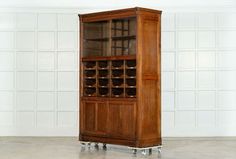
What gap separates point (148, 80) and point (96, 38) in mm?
1403

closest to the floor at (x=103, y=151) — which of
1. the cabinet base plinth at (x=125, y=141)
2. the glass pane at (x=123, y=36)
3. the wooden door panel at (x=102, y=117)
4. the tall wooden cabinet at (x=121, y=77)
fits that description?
the cabinet base plinth at (x=125, y=141)

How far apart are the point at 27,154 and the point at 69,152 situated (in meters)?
0.78

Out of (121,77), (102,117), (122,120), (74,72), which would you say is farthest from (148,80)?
(74,72)

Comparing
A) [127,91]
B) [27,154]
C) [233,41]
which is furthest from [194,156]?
[233,41]

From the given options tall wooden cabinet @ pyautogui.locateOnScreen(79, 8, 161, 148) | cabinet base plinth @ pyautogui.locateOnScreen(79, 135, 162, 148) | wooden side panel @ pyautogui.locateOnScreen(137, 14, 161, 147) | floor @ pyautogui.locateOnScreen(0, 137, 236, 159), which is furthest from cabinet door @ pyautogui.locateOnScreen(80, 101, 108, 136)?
wooden side panel @ pyautogui.locateOnScreen(137, 14, 161, 147)

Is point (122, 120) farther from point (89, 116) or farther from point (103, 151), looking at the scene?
point (89, 116)

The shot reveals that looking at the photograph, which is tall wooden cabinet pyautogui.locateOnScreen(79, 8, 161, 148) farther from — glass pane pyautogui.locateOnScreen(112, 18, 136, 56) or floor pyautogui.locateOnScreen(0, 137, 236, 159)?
floor pyautogui.locateOnScreen(0, 137, 236, 159)

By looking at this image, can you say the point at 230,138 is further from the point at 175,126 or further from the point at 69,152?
the point at 69,152

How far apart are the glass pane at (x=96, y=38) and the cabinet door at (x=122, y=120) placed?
1.08 metres

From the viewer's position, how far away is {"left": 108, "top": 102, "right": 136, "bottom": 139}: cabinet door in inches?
310

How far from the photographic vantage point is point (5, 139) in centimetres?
1005

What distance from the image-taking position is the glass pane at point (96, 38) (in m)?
8.38

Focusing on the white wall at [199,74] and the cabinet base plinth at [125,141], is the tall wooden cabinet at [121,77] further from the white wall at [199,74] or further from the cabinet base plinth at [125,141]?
the white wall at [199,74]

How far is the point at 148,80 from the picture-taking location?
7949 mm
